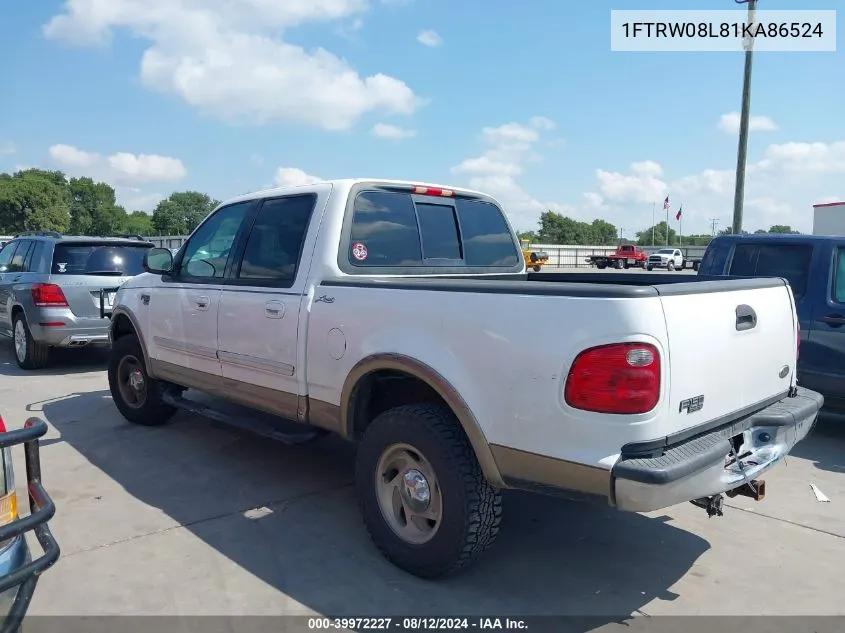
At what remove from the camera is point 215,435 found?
5949 mm

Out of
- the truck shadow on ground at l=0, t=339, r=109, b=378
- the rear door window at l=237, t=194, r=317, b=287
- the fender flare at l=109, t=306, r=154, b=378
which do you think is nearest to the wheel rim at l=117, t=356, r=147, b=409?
the fender flare at l=109, t=306, r=154, b=378

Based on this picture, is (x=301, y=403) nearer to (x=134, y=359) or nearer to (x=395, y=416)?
(x=395, y=416)

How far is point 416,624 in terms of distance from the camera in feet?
9.73

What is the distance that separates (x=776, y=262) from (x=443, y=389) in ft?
15.5

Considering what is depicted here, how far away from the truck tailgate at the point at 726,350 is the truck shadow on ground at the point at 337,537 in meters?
1.04

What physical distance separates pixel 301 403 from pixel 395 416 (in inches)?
35.3

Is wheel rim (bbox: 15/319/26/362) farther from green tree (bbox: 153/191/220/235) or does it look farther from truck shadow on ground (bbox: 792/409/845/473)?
green tree (bbox: 153/191/220/235)

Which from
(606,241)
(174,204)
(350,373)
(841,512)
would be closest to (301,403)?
(350,373)

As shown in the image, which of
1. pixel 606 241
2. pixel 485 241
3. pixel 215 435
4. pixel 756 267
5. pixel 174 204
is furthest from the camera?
pixel 174 204

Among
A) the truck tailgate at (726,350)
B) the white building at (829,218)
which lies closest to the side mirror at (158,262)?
the truck tailgate at (726,350)

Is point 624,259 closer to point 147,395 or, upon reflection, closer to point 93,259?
point 93,259

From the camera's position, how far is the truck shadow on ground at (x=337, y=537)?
3.21m

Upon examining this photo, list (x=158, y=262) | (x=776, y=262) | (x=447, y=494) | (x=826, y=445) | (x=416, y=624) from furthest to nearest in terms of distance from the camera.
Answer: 1. (x=776, y=262)
2. (x=826, y=445)
3. (x=158, y=262)
4. (x=447, y=494)
5. (x=416, y=624)

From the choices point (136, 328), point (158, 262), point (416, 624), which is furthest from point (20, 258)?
point (416, 624)
